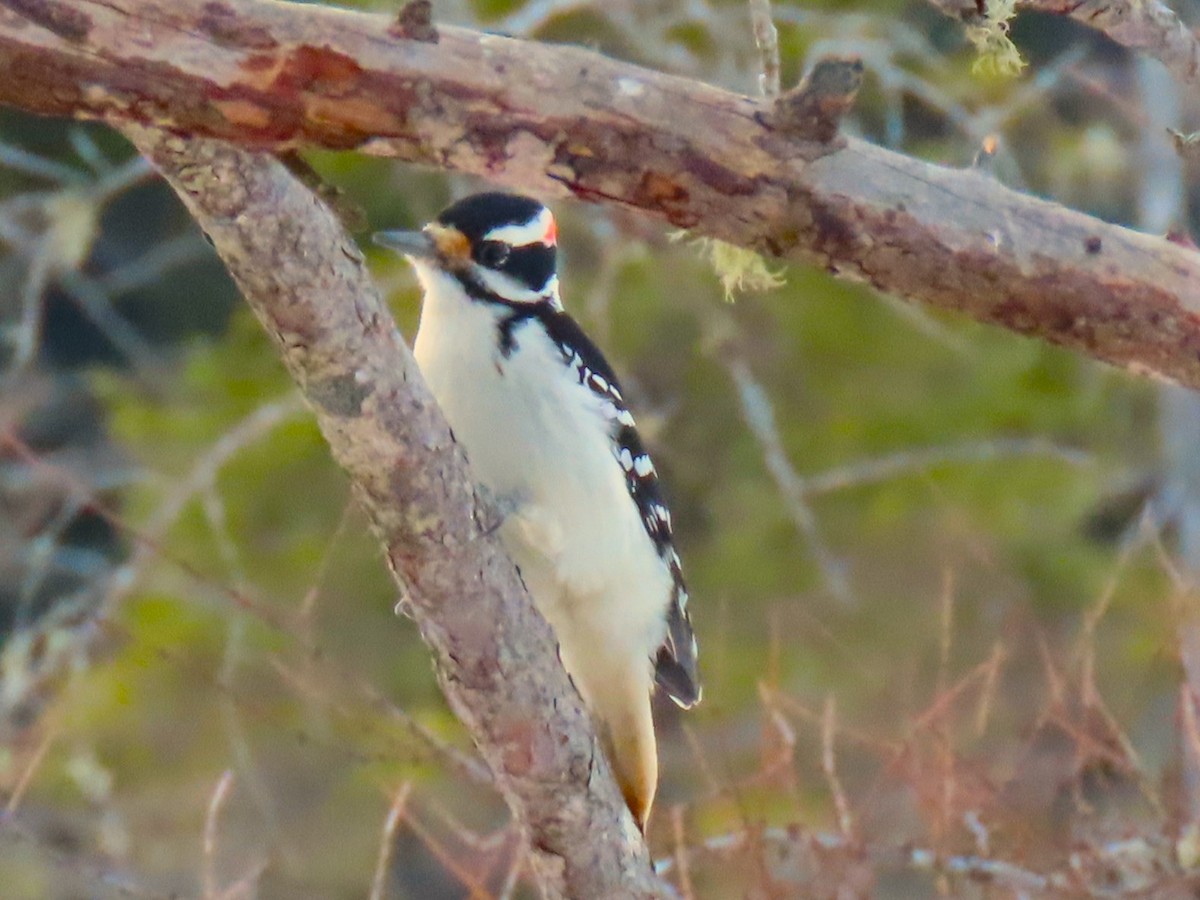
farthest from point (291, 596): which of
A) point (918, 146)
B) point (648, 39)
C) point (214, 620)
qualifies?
point (918, 146)

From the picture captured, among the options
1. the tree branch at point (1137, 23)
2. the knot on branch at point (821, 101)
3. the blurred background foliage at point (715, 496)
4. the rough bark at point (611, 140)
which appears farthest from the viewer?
the blurred background foliage at point (715, 496)

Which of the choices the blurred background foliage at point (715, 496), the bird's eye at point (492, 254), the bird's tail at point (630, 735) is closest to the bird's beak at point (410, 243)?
the bird's eye at point (492, 254)

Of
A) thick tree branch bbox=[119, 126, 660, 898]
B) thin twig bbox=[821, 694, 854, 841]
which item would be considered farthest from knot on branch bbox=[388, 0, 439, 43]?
thin twig bbox=[821, 694, 854, 841]

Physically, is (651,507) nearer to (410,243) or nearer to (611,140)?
(410,243)

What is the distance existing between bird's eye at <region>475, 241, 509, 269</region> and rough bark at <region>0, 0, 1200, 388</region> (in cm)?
132

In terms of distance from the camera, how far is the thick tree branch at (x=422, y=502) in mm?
2656

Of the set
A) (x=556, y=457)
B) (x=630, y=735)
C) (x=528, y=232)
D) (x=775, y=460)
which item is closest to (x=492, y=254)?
(x=528, y=232)

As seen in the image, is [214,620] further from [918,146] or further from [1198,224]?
[1198,224]

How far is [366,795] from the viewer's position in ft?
29.3

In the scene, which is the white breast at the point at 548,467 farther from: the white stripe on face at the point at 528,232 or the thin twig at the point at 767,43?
the thin twig at the point at 767,43

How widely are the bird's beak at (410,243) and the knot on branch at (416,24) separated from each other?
1.22 metres

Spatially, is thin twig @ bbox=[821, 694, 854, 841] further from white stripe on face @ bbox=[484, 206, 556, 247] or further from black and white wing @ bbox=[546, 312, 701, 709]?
white stripe on face @ bbox=[484, 206, 556, 247]

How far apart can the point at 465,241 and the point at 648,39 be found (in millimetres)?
2544

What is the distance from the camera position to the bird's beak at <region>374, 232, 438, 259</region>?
3.83 meters
